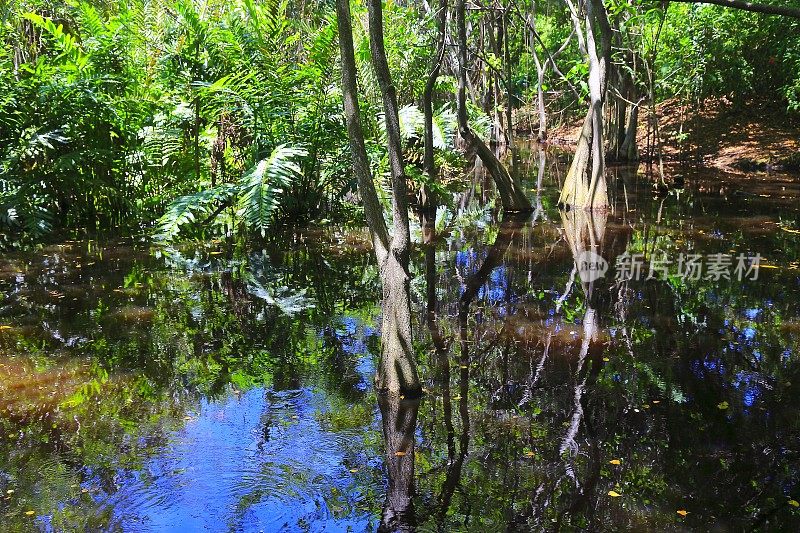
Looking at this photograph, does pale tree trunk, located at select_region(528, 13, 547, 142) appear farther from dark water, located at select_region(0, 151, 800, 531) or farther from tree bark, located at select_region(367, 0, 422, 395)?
tree bark, located at select_region(367, 0, 422, 395)

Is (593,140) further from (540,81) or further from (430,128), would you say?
(540,81)

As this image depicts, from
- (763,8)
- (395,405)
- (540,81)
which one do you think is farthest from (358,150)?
(540,81)

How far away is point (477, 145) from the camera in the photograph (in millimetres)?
12086

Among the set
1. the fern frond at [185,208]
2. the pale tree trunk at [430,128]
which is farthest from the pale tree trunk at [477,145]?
the fern frond at [185,208]

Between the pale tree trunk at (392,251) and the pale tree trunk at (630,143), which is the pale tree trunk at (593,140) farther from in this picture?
the pale tree trunk at (392,251)

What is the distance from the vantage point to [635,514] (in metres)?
3.72

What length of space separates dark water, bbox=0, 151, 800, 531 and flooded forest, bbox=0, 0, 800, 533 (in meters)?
0.02

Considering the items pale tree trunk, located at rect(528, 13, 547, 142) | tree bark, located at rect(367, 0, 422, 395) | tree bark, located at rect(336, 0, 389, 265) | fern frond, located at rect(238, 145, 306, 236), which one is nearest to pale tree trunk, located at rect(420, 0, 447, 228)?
fern frond, located at rect(238, 145, 306, 236)

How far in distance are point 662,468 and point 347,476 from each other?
1760 mm

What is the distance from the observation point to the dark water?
12.6 feet

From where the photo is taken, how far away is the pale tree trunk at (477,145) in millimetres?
11516

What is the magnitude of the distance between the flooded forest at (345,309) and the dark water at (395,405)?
0.02 meters

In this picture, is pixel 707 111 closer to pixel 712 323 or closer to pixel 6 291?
pixel 712 323

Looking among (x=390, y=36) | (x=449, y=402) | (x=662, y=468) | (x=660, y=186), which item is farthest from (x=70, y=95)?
(x=660, y=186)
